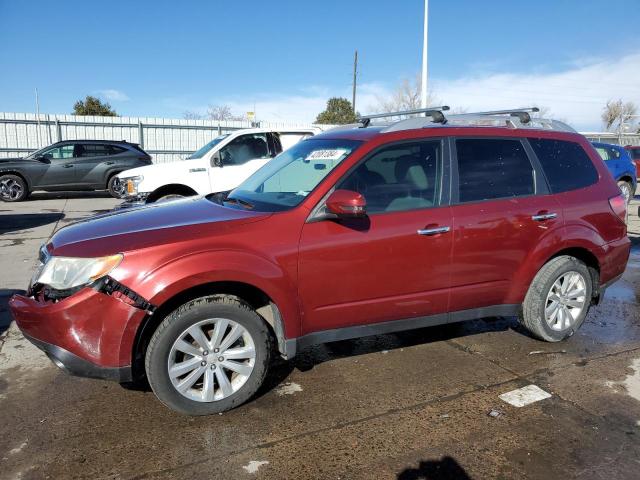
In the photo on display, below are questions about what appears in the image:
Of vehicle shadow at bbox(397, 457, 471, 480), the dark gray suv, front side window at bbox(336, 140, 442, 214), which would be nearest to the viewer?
vehicle shadow at bbox(397, 457, 471, 480)

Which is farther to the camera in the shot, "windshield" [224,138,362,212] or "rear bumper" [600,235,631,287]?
"rear bumper" [600,235,631,287]

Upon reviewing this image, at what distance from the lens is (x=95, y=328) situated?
2.95 metres

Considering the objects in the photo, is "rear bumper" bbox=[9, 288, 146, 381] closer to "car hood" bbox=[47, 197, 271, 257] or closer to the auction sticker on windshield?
"car hood" bbox=[47, 197, 271, 257]

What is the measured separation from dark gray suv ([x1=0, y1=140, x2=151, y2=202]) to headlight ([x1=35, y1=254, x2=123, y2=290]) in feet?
40.9

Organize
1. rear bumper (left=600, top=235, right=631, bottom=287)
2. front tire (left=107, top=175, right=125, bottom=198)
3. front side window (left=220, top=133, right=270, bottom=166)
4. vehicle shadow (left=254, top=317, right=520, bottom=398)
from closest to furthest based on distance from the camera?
1. vehicle shadow (left=254, top=317, right=520, bottom=398)
2. rear bumper (left=600, top=235, right=631, bottom=287)
3. front side window (left=220, top=133, right=270, bottom=166)
4. front tire (left=107, top=175, right=125, bottom=198)

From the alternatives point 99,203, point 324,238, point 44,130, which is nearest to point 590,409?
point 324,238

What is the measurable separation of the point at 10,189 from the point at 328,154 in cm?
1371

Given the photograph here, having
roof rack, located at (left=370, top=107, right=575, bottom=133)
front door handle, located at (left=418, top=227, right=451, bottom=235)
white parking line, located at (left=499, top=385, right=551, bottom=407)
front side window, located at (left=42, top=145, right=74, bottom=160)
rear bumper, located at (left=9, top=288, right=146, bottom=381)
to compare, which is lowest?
white parking line, located at (left=499, top=385, right=551, bottom=407)

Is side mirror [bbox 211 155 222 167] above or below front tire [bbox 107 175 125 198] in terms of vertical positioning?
above

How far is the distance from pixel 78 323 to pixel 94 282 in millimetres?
251

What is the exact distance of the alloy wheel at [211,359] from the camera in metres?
3.13

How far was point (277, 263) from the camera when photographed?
10.7ft

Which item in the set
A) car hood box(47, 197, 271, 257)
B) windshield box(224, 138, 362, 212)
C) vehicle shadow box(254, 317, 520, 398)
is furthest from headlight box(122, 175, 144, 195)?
vehicle shadow box(254, 317, 520, 398)

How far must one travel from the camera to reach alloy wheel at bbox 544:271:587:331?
4.40 metres
